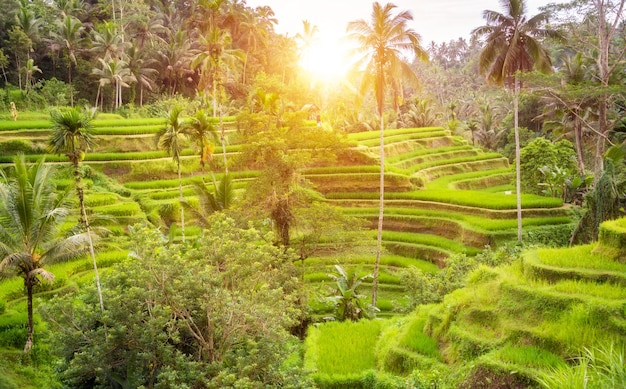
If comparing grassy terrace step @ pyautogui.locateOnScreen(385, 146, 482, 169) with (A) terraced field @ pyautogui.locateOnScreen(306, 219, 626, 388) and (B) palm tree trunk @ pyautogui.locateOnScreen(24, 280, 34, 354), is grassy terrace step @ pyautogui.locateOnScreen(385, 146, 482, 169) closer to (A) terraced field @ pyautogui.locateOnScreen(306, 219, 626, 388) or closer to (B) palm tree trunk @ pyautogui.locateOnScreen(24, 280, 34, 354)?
(A) terraced field @ pyautogui.locateOnScreen(306, 219, 626, 388)

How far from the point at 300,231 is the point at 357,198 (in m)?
7.95

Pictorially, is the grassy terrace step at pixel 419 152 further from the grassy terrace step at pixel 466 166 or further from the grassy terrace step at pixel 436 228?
the grassy terrace step at pixel 436 228

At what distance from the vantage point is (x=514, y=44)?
24062mm

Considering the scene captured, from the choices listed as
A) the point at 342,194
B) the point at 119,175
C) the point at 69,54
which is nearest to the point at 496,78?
the point at 342,194

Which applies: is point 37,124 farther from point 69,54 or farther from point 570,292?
point 570,292

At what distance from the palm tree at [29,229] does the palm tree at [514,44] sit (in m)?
20.6

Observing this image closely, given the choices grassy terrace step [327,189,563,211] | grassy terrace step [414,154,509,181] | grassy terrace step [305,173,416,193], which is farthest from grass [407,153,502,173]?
grassy terrace step [327,189,563,211]

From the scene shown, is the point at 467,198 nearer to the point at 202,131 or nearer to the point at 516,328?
the point at 202,131

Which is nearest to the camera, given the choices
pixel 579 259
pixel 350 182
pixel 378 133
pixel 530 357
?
pixel 530 357

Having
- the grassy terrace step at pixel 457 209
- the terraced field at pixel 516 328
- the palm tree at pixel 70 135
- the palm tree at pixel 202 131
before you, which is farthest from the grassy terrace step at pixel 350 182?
the palm tree at pixel 70 135

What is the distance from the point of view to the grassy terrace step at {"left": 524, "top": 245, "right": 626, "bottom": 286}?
10.9m

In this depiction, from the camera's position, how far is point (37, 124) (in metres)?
31.0

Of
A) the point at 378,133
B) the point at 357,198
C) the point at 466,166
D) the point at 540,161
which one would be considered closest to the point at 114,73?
the point at 378,133

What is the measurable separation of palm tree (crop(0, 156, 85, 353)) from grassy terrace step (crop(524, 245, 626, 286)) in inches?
565
